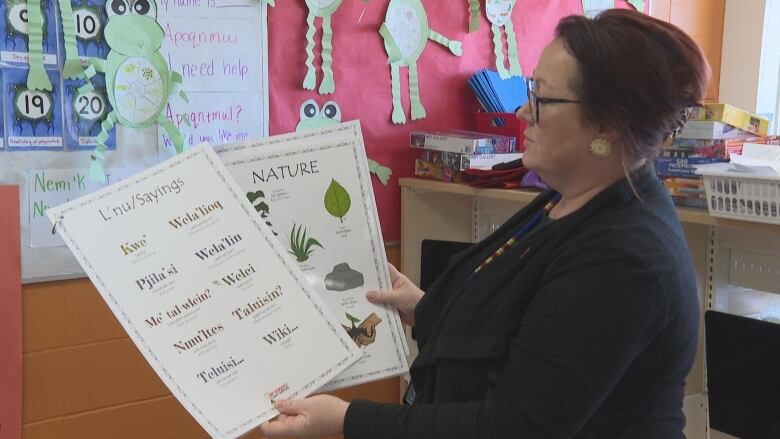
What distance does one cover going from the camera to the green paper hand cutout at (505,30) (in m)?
2.40

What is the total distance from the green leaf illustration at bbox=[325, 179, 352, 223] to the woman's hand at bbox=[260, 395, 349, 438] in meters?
0.34

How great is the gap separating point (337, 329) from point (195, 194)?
0.32 meters

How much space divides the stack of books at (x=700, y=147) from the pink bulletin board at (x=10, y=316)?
54.8 inches

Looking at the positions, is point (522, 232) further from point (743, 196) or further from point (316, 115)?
point (316, 115)

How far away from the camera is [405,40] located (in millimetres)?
2266

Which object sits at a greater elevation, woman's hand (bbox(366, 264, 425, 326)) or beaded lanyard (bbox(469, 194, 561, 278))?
beaded lanyard (bbox(469, 194, 561, 278))

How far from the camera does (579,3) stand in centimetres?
259

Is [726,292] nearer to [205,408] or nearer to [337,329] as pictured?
[337,329]

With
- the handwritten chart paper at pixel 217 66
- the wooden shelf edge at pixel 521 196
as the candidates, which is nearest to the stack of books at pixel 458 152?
the wooden shelf edge at pixel 521 196

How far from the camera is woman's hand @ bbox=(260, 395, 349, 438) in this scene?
1.18m

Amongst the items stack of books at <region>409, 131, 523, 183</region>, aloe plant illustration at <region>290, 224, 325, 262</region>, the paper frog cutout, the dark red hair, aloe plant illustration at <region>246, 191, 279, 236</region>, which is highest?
the dark red hair

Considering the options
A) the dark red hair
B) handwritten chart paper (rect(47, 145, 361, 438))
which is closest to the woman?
the dark red hair

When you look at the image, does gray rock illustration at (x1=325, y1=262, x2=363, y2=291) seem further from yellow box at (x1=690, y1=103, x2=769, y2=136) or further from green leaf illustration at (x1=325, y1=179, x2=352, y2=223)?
yellow box at (x1=690, y1=103, x2=769, y2=136)

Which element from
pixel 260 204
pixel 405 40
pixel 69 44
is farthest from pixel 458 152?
pixel 69 44
